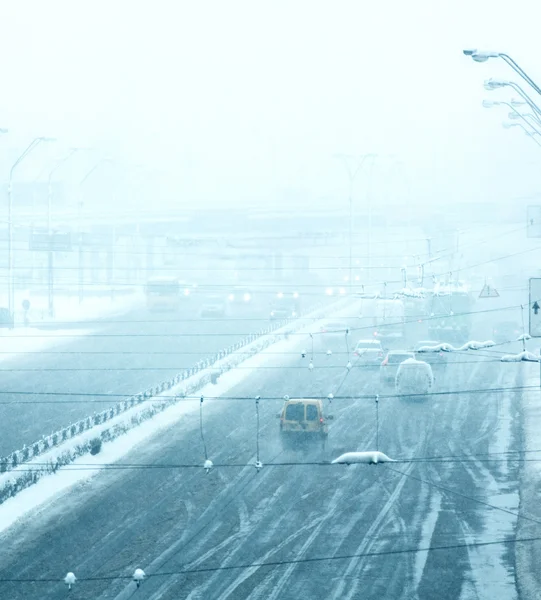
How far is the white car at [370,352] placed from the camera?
41.4 metres

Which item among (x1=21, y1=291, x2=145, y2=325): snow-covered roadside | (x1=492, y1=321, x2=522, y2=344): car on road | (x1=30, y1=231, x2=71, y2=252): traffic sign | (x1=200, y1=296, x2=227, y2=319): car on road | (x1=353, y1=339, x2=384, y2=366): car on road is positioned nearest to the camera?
(x1=353, y1=339, x2=384, y2=366): car on road

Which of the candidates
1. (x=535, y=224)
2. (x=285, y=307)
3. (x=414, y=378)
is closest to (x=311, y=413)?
(x=414, y=378)

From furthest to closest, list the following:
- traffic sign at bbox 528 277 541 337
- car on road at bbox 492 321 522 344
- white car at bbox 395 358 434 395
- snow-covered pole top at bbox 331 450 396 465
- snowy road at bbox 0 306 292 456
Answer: car on road at bbox 492 321 522 344
white car at bbox 395 358 434 395
snowy road at bbox 0 306 292 456
traffic sign at bbox 528 277 541 337
snow-covered pole top at bbox 331 450 396 465

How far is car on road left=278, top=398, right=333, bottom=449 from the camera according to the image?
26328mm

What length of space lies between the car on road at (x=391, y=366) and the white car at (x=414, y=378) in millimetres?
2789

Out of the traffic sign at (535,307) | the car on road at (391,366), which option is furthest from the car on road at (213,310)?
the traffic sign at (535,307)

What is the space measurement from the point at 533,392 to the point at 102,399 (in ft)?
49.7

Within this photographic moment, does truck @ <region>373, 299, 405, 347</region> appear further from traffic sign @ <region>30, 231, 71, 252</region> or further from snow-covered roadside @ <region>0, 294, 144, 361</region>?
traffic sign @ <region>30, 231, 71, 252</region>

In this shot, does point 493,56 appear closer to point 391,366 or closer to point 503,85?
point 503,85

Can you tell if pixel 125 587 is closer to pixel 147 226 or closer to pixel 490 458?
pixel 490 458

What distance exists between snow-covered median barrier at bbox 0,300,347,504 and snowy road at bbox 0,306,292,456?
118cm

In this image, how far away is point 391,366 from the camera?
3784 centimetres

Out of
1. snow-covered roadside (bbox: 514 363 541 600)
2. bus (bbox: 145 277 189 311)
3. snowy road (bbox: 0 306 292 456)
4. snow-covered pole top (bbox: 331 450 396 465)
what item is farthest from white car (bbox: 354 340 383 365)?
snow-covered pole top (bbox: 331 450 396 465)

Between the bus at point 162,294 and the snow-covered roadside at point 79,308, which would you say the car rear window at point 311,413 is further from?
the bus at point 162,294
